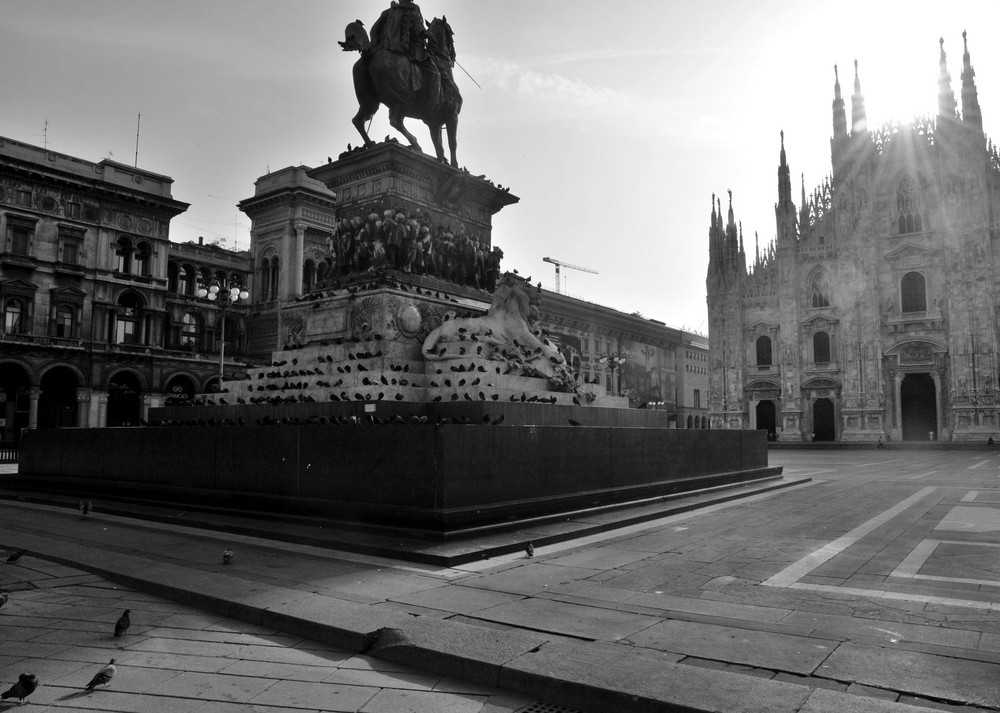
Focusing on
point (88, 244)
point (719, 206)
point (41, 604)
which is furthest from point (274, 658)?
point (719, 206)

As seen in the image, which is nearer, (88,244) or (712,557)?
(712,557)

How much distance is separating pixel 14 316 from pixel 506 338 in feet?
137

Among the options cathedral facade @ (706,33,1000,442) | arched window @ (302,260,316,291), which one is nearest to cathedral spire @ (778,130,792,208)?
cathedral facade @ (706,33,1000,442)

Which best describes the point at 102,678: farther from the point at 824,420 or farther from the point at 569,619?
the point at 824,420

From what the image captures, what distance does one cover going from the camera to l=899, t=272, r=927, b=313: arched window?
52.0 meters

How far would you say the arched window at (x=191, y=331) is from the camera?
51.7 meters

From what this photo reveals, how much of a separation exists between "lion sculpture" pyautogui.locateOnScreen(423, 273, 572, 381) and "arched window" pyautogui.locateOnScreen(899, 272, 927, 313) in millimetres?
50175

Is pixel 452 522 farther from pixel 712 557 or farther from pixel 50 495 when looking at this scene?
pixel 50 495

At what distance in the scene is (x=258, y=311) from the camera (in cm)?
5378

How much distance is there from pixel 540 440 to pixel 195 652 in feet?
15.6

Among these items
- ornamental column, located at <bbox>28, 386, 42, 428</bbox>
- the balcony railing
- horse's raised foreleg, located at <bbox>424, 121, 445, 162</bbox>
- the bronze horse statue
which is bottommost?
ornamental column, located at <bbox>28, 386, 42, 428</bbox>

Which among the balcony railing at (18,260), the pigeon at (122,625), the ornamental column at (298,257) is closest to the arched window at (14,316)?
the balcony railing at (18,260)

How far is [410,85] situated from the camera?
12.4 m

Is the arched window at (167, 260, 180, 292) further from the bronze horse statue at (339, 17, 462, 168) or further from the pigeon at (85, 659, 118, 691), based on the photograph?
the pigeon at (85, 659, 118, 691)
